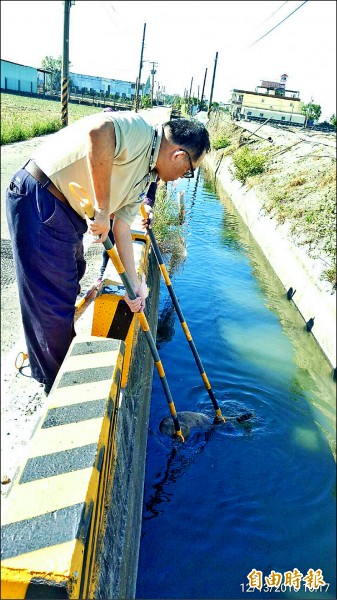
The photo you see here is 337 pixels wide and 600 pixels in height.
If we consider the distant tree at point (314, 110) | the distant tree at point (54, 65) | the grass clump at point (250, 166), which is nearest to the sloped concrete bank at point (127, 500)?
the distant tree at point (314, 110)

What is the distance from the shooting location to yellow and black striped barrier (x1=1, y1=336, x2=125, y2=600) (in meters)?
1.60

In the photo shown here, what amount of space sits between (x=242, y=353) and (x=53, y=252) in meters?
4.62

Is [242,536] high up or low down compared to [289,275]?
down

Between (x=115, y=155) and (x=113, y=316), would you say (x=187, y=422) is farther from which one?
(x=115, y=155)

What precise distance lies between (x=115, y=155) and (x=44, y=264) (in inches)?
30.7

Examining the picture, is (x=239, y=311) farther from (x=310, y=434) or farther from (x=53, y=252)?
(x=53, y=252)

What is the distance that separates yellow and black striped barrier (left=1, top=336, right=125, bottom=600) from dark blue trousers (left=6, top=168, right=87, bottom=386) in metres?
0.29

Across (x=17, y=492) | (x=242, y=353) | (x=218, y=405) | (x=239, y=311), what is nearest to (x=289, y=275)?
(x=239, y=311)

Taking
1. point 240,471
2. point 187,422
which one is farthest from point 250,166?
point 240,471

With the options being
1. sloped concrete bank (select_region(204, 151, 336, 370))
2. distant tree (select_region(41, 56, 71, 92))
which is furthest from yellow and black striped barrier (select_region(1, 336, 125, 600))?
sloped concrete bank (select_region(204, 151, 336, 370))

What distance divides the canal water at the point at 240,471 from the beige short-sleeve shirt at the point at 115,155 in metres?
1.56

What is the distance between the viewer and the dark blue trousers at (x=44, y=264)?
265 centimetres

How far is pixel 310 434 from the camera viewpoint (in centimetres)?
511

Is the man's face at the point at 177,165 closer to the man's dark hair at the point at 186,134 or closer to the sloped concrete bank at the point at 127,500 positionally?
the man's dark hair at the point at 186,134
